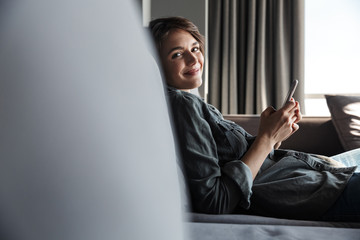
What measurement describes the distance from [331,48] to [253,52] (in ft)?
2.36

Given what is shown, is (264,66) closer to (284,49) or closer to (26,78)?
(284,49)

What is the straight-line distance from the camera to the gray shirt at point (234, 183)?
2.53 feet

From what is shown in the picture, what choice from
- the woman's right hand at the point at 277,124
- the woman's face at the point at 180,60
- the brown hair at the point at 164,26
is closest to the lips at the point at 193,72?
the woman's face at the point at 180,60

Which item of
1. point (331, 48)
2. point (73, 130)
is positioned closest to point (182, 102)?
point (73, 130)

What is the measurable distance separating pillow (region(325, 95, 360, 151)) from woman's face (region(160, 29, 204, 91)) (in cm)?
102

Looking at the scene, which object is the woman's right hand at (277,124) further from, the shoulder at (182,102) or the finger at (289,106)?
the shoulder at (182,102)

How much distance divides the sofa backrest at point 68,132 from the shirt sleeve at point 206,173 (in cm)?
53

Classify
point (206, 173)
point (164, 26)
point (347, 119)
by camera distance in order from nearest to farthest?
point (206, 173) < point (164, 26) < point (347, 119)

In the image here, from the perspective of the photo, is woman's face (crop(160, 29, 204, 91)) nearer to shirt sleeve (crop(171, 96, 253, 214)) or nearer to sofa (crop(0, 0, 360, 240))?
shirt sleeve (crop(171, 96, 253, 214))

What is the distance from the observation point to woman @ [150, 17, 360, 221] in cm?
77

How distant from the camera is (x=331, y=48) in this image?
324cm

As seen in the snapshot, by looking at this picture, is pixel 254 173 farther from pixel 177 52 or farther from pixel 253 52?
pixel 253 52

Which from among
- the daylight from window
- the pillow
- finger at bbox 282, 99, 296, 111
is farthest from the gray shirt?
the daylight from window

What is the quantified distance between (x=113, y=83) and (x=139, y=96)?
0.02 metres
